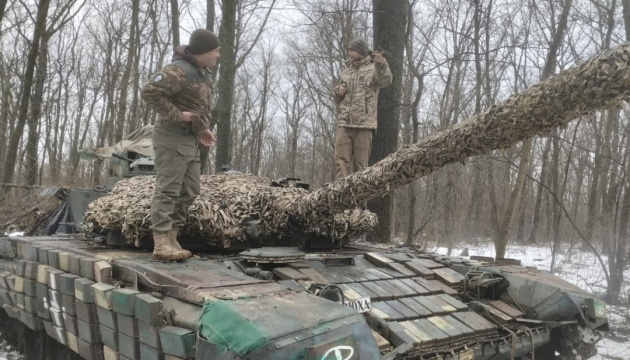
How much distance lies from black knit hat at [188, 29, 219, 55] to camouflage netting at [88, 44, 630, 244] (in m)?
1.18

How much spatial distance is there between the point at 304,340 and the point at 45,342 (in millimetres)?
3870

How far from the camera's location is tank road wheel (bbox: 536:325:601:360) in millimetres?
4504

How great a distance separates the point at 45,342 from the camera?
5562 millimetres

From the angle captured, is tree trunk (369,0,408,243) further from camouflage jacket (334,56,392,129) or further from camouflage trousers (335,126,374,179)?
camouflage jacket (334,56,392,129)

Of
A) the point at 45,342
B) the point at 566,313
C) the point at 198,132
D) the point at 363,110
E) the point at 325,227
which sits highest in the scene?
the point at 363,110

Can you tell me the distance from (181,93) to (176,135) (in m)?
0.32

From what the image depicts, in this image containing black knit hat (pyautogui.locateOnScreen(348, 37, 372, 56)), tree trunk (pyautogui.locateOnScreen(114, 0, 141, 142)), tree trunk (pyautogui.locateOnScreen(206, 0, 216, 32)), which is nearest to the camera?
black knit hat (pyautogui.locateOnScreen(348, 37, 372, 56))

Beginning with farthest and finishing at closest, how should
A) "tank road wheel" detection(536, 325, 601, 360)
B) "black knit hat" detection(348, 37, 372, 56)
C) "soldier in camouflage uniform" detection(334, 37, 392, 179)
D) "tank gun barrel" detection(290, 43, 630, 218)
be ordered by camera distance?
"soldier in camouflage uniform" detection(334, 37, 392, 179), "black knit hat" detection(348, 37, 372, 56), "tank road wheel" detection(536, 325, 601, 360), "tank gun barrel" detection(290, 43, 630, 218)

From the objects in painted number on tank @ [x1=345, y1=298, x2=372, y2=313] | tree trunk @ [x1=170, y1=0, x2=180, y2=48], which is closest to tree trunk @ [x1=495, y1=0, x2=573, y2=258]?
painted number on tank @ [x1=345, y1=298, x2=372, y2=313]

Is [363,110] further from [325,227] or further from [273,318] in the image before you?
[273,318]

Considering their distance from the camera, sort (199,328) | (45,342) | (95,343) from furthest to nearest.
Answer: (45,342) < (95,343) < (199,328)

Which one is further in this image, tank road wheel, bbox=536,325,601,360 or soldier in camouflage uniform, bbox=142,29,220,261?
tank road wheel, bbox=536,325,601,360

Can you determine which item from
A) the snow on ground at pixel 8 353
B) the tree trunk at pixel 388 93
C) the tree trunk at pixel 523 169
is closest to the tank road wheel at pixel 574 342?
the tree trunk at pixel 388 93

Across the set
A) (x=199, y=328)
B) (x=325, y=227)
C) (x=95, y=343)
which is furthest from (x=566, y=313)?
(x=95, y=343)
